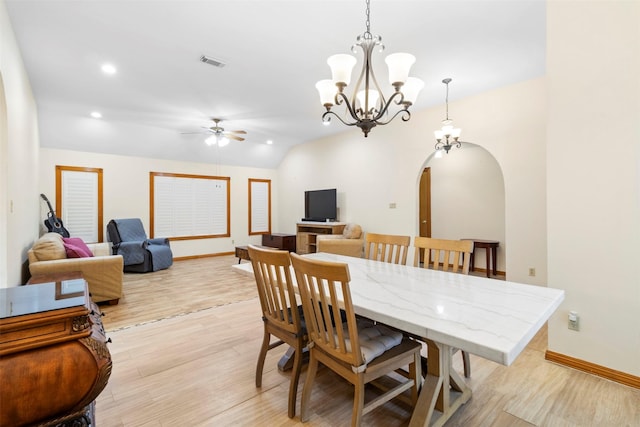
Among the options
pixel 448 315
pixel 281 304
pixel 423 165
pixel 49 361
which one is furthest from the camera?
pixel 423 165

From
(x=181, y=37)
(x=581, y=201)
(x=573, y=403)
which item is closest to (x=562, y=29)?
(x=581, y=201)

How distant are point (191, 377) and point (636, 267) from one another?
312cm

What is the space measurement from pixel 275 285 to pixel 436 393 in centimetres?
104

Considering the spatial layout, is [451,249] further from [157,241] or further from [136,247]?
[157,241]

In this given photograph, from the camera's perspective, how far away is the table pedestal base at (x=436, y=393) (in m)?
1.48

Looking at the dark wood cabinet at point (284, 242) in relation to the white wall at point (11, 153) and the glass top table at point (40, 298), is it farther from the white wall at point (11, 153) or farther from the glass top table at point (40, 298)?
the glass top table at point (40, 298)

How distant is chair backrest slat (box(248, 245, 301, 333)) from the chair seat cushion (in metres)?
0.35

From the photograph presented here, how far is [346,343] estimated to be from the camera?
4.97 ft

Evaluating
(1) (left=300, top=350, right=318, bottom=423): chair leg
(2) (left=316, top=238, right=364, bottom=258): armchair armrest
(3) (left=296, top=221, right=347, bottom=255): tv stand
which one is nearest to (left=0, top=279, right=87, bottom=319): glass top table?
(1) (left=300, top=350, right=318, bottom=423): chair leg

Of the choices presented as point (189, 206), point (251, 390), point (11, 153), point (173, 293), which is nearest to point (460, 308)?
point (251, 390)

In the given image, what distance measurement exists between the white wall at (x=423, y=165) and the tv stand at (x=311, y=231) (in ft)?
1.13

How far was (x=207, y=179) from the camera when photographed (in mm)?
7262

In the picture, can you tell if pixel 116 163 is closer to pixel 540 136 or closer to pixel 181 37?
pixel 181 37

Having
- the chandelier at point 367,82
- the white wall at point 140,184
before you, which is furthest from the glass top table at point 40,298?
the white wall at point 140,184
